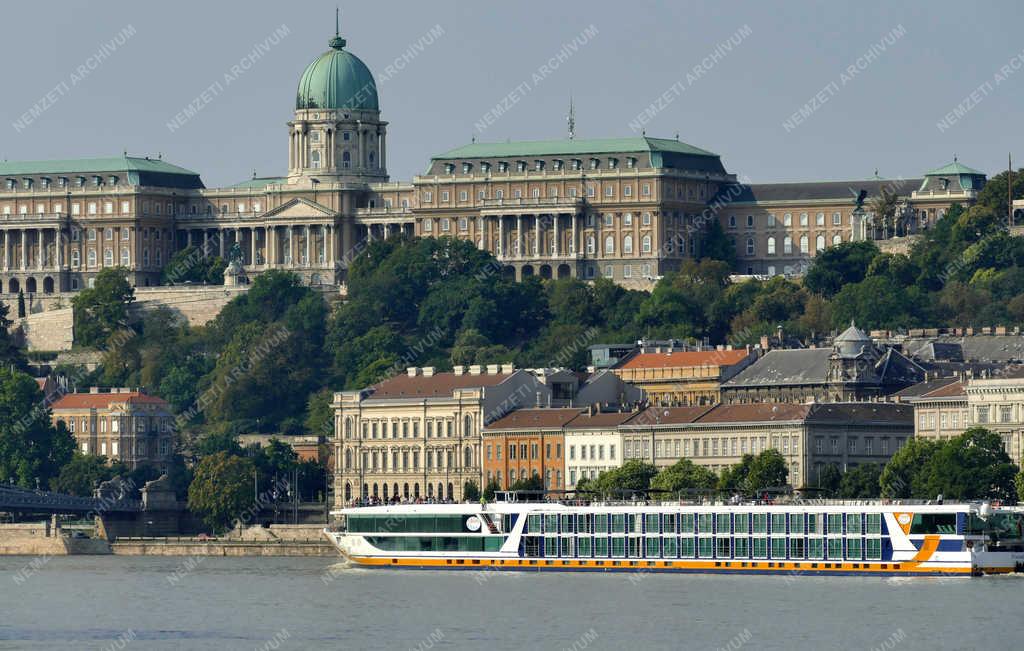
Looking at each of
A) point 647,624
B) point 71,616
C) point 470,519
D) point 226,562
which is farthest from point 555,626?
point 226,562

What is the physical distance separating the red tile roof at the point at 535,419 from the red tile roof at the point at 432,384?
3.82 meters

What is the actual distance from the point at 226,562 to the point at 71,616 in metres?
35.2

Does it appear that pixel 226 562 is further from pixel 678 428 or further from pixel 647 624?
pixel 647 624

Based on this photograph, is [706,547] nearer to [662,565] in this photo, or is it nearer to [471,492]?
[662,565]

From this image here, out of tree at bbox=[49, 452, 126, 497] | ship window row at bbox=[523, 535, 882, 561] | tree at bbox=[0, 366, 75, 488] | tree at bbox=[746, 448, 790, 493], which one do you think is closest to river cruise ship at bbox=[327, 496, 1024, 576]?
ship window row at bbox=[523, 535, 882, 561]

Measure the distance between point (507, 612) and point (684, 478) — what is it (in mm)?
34552

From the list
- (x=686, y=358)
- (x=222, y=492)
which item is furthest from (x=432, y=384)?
(x=222, y=492)

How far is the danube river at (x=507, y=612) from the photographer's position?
355 feet

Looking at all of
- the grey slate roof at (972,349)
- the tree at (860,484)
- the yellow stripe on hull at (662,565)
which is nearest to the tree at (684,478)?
A: the tree at (860,484)

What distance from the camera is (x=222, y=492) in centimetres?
17288

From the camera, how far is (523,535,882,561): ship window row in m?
130

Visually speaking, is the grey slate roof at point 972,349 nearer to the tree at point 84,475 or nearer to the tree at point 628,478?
the tree at point 628,478

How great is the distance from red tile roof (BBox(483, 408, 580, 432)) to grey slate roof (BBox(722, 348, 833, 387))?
7.39 meters

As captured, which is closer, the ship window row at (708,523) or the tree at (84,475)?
the ship window row at (708,523)
